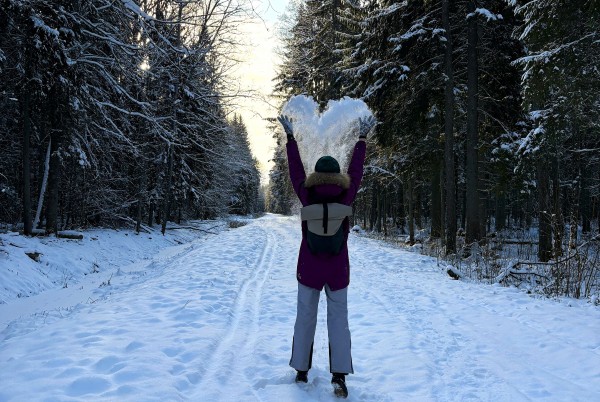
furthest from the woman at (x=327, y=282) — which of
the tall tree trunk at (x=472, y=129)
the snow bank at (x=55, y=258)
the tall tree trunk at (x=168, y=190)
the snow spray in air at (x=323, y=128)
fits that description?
the tall tree trunk at (x=168, y=190)

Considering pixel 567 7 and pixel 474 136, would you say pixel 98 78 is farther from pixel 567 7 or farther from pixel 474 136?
pixel 567 7

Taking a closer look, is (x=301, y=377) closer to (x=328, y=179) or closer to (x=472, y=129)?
(x=328, y=179)

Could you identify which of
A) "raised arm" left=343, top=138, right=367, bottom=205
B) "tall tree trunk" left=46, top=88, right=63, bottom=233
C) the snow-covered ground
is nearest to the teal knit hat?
"raised arm" left=343, top=138, right=367, bottom=205

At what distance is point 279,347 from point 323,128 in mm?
3487

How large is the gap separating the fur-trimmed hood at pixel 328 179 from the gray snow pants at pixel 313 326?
993mm

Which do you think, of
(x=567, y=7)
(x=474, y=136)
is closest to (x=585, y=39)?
(x=567, y=7)

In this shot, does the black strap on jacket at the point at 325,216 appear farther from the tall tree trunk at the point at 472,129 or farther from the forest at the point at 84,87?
the tall tree trunk at the point at 472,129

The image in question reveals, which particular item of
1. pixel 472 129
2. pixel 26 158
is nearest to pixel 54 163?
pixel 26 158

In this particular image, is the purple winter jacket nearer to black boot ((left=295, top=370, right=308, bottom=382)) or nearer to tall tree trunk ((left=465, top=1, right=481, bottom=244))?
black boot ((left=295, top=370, right=308, bottom=382))

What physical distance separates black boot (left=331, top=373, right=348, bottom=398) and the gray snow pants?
9 centimetres

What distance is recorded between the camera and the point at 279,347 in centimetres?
474

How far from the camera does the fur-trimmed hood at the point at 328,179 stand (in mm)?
3471

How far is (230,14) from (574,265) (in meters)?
9.36

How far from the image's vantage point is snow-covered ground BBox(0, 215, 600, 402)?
3467mm
